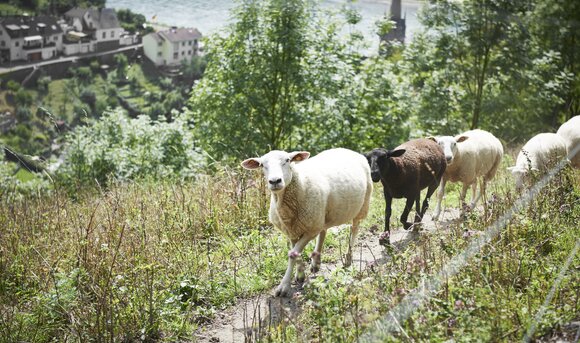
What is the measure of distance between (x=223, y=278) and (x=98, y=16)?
44.2 meters

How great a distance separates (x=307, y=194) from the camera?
6.57 m

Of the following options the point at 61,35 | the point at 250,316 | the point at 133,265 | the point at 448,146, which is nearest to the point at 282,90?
the point at 448,146

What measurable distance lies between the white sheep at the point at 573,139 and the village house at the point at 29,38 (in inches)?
1699

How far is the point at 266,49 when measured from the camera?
19.1 meters

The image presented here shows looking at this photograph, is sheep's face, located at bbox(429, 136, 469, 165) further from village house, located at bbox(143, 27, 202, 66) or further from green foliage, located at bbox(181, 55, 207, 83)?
village house, located at bbox(143, 27, 202, 66)

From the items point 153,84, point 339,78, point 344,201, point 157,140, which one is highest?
point 344,201

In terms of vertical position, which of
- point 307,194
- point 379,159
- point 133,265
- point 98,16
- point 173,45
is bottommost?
point 173,45

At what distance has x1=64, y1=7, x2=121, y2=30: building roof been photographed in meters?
46.2

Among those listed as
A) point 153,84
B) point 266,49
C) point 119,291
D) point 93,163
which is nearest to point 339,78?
point 266,49

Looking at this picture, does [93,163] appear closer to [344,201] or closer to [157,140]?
[157,140]

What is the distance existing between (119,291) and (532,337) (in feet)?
12.4

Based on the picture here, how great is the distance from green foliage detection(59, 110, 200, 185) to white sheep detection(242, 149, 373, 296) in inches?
316

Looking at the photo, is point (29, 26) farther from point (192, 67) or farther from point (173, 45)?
point (192, 67)

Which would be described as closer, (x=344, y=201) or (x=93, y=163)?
(x=344, y=201)
